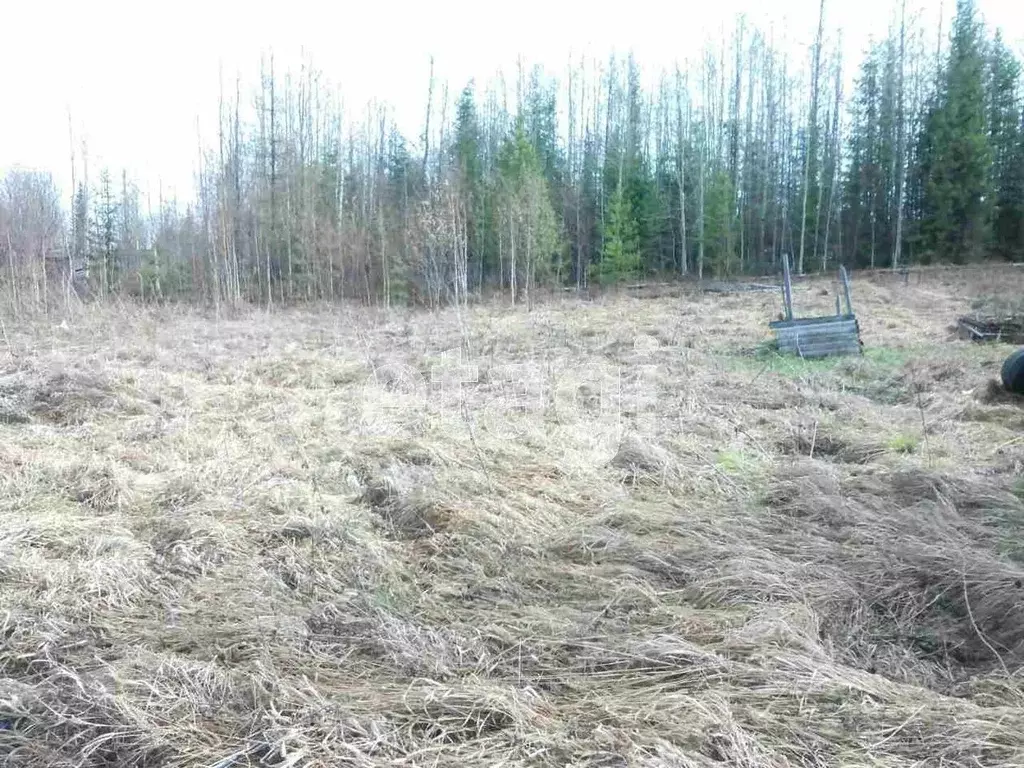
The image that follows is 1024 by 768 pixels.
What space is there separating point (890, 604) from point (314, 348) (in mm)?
10309

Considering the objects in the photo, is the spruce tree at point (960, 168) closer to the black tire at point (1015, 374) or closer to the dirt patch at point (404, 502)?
the black tire at point (1015, 374)

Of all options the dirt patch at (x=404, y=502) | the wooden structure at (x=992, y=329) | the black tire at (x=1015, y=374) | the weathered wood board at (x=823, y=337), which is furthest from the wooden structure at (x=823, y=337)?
the dirt patch at (x=404, y=502)

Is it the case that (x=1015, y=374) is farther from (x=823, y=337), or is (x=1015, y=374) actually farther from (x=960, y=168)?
(x=960, y=168)

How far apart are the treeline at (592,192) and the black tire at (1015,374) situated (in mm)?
15494

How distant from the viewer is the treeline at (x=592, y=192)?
23484mm

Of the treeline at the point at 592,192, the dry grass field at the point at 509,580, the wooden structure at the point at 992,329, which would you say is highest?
the treeline at the point at 592,192

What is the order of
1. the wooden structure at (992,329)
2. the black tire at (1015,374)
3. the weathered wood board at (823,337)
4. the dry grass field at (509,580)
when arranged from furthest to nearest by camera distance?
the wooden structure at (992,329) < the weathered wood board at (823,337) < the black tire at (1015,374) < the dry grass field at (509,580)

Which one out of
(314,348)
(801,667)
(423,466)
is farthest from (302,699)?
(314,348)

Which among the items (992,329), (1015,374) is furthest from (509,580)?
(992,329)

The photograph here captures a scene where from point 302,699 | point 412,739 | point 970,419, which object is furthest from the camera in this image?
point 970,419

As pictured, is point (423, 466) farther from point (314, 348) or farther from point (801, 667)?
point (314, 348)

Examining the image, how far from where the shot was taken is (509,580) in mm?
3148

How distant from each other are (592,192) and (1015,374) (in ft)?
84.6

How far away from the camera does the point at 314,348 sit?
11.9 m
